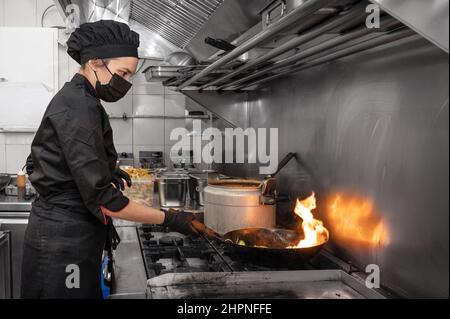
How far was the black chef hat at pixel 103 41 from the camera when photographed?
128 centimetres

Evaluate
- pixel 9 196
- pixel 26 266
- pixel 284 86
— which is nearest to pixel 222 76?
pixel 284 86

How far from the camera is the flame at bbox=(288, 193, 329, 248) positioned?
4.37ft

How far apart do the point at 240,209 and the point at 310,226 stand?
26 cm

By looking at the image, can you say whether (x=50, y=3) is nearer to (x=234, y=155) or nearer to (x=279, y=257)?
(x=234, y=155)

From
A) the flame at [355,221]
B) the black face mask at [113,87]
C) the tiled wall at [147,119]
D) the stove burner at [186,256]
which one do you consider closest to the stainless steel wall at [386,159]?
the flame at [355,221]

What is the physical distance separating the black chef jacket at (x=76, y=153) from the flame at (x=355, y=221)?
2.33ft

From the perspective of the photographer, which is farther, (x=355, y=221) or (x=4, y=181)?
(x=4, y=181)

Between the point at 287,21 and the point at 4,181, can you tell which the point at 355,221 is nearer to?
the point at 287,21

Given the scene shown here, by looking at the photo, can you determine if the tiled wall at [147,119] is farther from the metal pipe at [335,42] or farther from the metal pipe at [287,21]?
the metal pipe at [287,21]

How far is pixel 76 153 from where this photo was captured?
3.83 feet

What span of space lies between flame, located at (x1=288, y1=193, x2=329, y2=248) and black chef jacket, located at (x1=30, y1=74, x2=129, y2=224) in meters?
0.60

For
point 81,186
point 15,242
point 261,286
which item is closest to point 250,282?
point 261,286

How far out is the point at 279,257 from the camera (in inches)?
46.1
